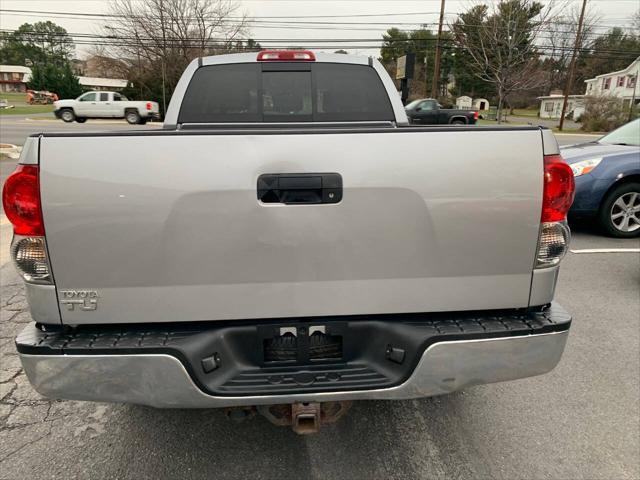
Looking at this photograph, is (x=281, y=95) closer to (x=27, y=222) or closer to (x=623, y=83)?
(x=27, y=222)

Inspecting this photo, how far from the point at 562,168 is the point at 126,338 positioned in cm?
193

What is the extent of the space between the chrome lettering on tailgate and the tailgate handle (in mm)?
780

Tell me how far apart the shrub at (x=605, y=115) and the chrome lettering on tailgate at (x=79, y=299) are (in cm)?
4052

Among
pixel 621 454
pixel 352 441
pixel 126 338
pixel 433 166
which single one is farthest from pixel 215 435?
pixel 621 454

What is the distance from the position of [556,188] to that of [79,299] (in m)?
2.00

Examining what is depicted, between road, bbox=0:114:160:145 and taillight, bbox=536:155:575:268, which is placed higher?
taillight, bbox=536:155:575:268

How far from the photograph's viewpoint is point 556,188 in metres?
1.93

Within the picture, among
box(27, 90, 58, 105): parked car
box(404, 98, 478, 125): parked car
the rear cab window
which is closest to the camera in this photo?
the rear cab window

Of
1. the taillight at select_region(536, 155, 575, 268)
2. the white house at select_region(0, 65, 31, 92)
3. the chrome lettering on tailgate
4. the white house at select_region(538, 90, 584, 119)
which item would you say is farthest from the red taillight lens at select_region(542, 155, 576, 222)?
the white house at select_region(0, 65, 31, 92)

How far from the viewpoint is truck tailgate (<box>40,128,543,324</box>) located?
1.76 m

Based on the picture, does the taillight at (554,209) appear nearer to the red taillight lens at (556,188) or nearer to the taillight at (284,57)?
the red taillight lens at (556,188)

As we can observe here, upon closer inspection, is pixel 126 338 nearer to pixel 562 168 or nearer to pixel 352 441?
pixel 352 441

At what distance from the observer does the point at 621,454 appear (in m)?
2.43

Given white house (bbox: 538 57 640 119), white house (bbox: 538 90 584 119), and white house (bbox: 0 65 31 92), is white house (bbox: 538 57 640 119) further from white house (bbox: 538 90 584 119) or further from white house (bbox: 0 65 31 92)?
white house (bbox: 0 65 31 92)
